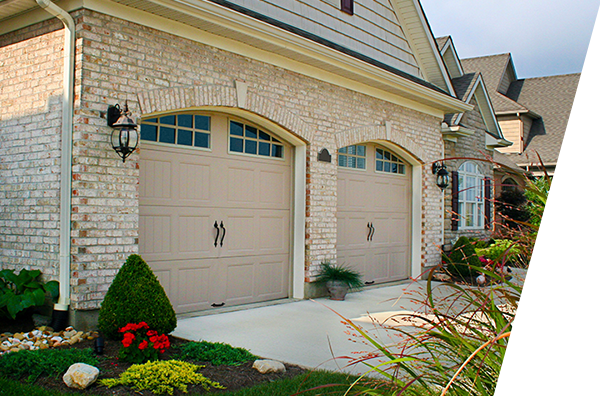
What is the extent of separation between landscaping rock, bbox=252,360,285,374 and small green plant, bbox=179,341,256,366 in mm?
232

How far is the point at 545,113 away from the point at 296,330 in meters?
19.7

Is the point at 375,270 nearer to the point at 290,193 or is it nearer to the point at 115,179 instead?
the point at 290,193

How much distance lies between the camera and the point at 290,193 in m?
8.41

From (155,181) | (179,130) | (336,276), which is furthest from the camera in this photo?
(336,276)

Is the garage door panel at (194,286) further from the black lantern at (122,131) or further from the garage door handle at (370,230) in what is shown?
the garage door handle at (370,230)

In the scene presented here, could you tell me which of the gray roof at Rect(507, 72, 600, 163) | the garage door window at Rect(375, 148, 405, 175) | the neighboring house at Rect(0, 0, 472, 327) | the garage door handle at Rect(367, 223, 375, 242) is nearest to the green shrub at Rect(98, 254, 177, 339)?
the neighboring house at Rect(0, 0, 472, 327)

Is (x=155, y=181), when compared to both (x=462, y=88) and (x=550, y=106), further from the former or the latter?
(x=550, y=106)

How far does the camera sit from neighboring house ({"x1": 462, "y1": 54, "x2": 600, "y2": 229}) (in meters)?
19.5

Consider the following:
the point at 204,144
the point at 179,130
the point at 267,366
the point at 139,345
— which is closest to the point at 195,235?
the point at 204,144

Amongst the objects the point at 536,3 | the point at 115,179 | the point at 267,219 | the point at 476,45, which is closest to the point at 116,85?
the point at 115,179

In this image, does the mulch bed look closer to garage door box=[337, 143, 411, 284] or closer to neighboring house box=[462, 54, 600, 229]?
garage door box=[337, 143, 411, 284]

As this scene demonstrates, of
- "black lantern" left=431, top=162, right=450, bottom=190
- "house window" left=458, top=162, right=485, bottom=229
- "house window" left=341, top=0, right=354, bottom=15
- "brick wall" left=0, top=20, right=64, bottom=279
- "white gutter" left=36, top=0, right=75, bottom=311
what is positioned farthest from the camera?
"house window" left=458, top=162, right=485, bottom=229

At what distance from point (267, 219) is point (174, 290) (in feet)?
6.11

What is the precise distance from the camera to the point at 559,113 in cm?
2203
